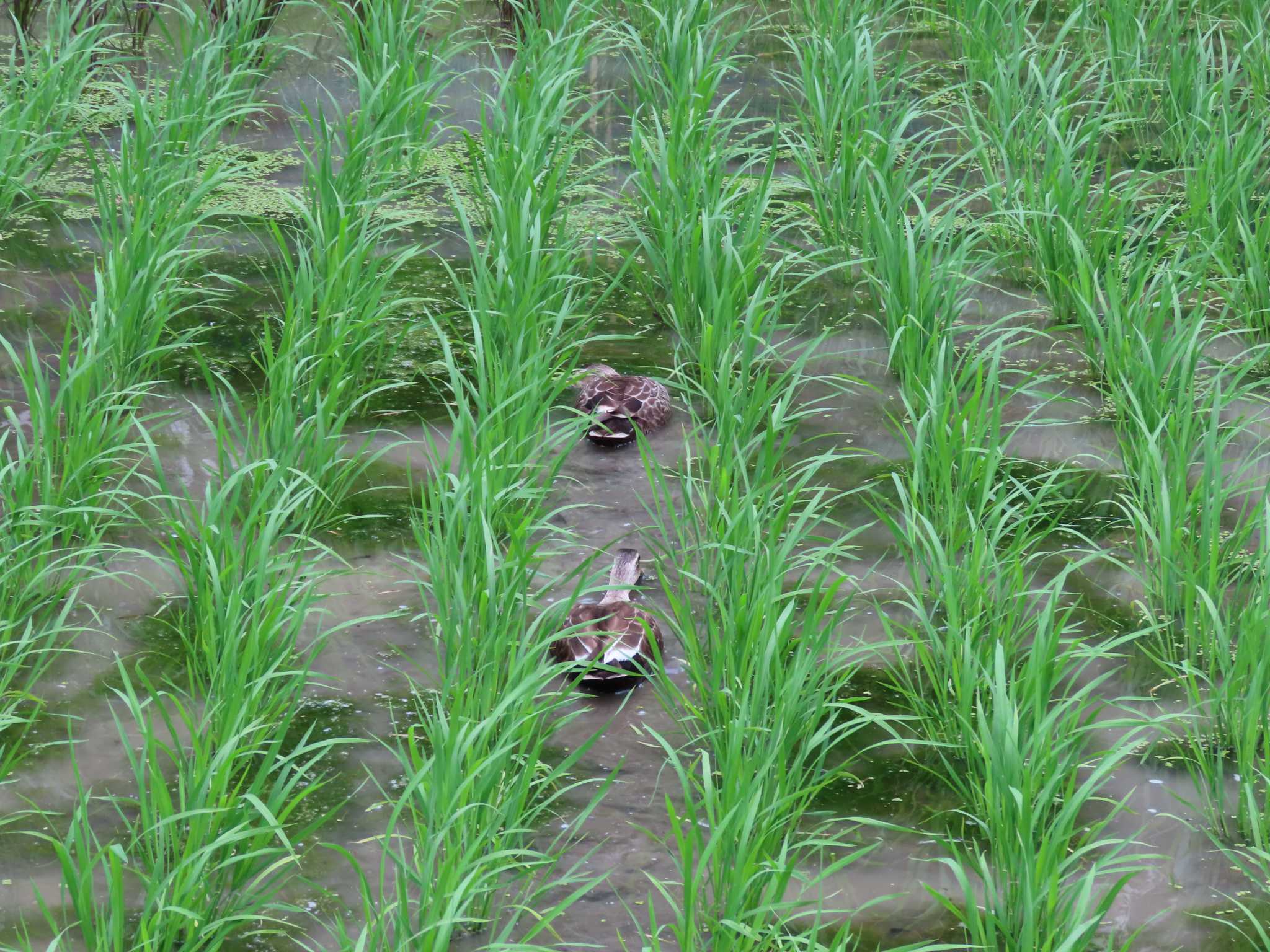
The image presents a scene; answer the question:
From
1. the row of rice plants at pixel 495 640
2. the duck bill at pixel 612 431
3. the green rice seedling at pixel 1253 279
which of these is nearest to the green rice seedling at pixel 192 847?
the row of rice plants at pixel 495 640

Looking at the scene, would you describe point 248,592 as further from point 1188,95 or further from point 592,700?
point 1188,95

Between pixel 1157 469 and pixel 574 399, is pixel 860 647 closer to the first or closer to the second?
pixel 1157 469

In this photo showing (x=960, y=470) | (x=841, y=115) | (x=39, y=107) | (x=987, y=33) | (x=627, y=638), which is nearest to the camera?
(x=627, y=638)

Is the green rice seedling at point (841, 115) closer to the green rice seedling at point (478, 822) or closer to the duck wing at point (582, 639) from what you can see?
the duck wing at point (582, 639)

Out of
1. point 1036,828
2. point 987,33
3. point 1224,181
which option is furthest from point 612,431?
point 987,33

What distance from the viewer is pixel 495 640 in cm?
219

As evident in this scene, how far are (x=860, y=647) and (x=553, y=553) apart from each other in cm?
50

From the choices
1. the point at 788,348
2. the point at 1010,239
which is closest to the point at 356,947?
the point at 788,348

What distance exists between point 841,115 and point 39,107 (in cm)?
184

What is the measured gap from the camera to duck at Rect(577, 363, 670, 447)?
9.59ft

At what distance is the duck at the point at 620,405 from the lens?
2924mm

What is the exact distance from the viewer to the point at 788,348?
10.6 feet

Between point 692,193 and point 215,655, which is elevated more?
point 692,193

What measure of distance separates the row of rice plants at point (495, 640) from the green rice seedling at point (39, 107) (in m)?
0.96
